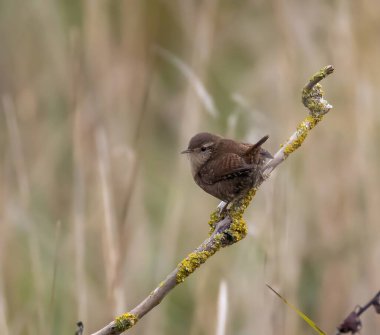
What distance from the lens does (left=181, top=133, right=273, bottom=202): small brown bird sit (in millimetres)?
1531

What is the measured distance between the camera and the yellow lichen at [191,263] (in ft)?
3.67

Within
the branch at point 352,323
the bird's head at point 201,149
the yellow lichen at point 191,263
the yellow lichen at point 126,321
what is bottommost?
the branch at point 352,323

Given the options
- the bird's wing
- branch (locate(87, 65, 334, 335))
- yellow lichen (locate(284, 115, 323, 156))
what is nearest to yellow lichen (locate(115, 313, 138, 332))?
branch (locate(87, 65, 334, 335))

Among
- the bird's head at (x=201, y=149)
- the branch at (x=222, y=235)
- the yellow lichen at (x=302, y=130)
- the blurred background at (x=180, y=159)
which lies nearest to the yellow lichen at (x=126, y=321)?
the branch at (x=222, y=235)

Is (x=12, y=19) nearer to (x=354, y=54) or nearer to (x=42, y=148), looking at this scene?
(x=42, y=148)

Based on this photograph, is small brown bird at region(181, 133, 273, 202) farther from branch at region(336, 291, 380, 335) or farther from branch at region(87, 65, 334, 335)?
branch at region(336, 291, 380, 335)

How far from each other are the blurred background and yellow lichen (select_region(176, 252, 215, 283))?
3.73ft

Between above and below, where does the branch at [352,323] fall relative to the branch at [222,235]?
below

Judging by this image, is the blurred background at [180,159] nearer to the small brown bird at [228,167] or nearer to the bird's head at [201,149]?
the bird's head at [201,149]

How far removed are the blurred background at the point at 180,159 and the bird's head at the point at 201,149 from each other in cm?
36

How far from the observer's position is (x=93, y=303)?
9.46 feet

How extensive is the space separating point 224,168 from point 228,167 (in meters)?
0.02

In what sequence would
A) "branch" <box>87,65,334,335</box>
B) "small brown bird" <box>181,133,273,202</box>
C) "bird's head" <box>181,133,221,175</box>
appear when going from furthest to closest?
1. "bird's head" <box>181,133,221,175</box>
2. "small brown bird" <box>181,133,273,202</box>
3. "branch" <box>87,65,334,335</box>

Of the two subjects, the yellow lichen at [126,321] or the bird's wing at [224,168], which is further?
the bird's wing at [224,168]
